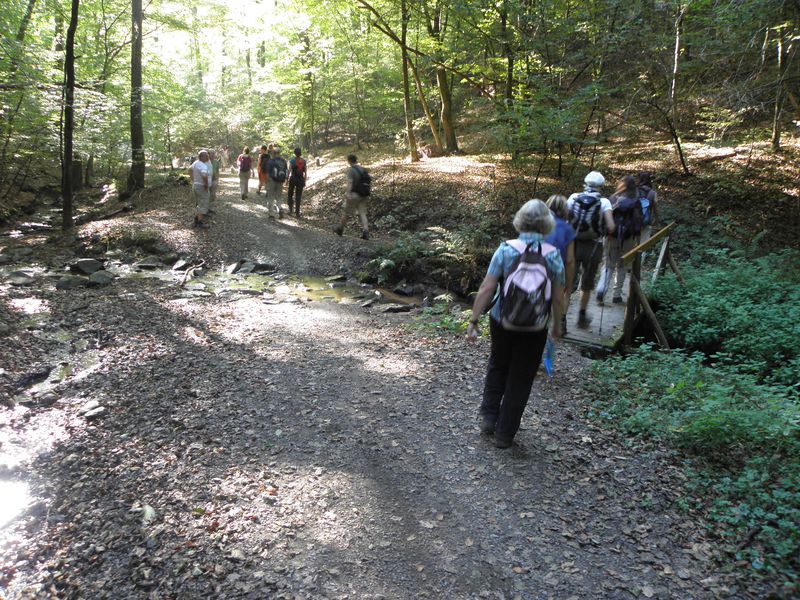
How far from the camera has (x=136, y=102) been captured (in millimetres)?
17172

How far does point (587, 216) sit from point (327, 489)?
494 centimetres

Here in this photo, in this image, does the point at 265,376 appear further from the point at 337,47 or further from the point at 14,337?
the point at 337,47

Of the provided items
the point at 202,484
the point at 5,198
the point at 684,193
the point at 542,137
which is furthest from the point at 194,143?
the point at 202,484

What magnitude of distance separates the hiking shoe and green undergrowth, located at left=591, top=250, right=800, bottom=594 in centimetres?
137

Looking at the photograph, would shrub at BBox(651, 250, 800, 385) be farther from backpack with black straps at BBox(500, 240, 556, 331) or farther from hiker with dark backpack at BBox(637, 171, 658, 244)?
backpack with black straps at BBox(500, 240, 556, 331)

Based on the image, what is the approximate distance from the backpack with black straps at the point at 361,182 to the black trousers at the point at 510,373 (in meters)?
9.99

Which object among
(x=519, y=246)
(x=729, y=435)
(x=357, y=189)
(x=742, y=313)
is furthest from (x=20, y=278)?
(x=742, y=313)

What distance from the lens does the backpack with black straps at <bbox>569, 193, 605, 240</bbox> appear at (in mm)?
6738

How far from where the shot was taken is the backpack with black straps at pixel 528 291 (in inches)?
151

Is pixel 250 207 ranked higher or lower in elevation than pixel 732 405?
higher

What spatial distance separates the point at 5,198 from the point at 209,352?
53.7 ft

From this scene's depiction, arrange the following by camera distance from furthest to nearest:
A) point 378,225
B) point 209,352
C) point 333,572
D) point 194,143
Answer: point 194,143
point 378,225
point 209,352
point 333,572

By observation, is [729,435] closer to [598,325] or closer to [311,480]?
[311,480]

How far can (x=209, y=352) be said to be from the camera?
7371 mm
